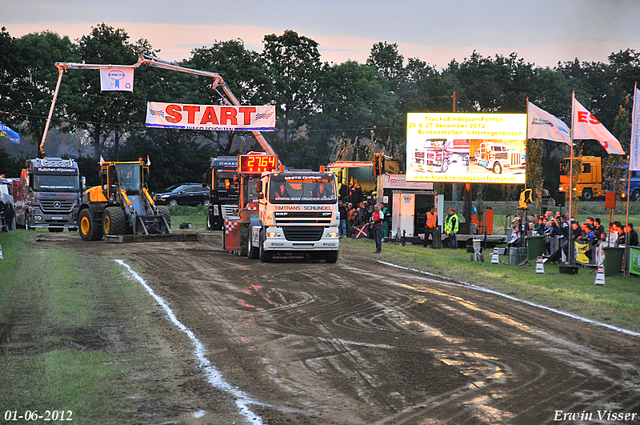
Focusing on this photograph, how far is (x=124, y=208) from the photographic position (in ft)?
90.5

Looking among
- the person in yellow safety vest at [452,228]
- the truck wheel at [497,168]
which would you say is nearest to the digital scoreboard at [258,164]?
the person in yellow safety vest at [452,228]

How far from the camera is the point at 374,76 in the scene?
7719 cm

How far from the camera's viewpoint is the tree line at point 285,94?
Answer: 178 feet

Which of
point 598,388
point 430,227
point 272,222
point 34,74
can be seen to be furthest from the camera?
point 34,74

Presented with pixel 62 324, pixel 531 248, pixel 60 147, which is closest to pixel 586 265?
pixel 531 248

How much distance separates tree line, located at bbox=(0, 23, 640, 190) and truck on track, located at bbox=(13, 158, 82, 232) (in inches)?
864

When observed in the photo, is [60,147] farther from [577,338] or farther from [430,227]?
[577,338]

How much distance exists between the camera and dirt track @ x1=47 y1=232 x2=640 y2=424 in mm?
6930

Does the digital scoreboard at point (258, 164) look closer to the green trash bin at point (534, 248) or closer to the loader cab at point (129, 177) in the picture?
the loader cab at point (129, 177)

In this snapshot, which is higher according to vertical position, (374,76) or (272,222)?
(374,76)

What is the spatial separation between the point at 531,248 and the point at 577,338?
12003mm

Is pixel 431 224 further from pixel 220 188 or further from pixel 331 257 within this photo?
pixel 220 188

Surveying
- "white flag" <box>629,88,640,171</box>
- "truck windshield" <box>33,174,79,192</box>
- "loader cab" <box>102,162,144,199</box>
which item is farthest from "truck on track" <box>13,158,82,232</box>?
"white flag" <box>629,88,640,171</box>

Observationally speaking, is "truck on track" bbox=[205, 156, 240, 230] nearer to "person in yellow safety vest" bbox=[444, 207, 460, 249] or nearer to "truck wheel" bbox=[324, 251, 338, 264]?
"person in yellow safety vest" bbox=[444, 207, 460, 249]
